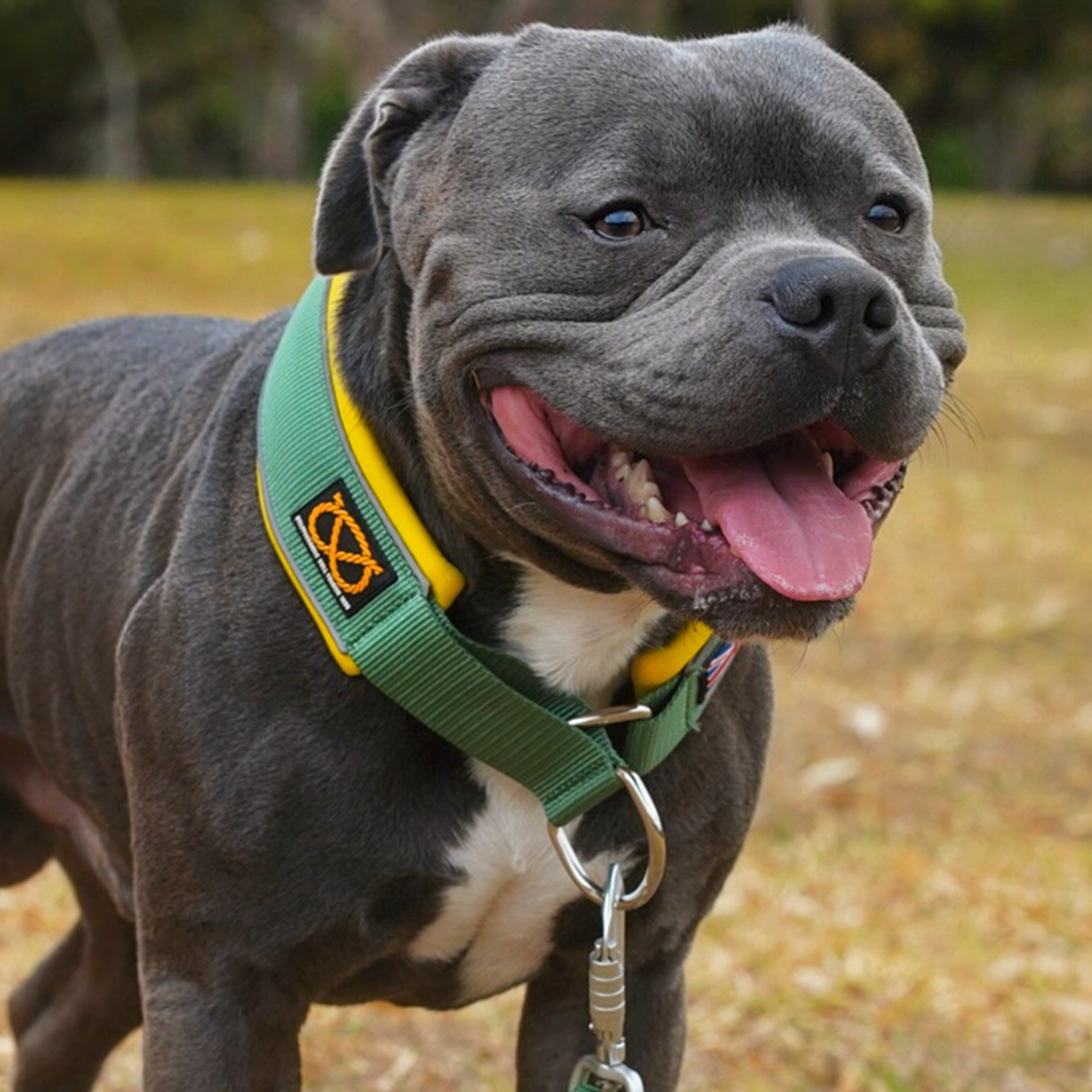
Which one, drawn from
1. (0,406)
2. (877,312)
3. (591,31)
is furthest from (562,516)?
(0,406)

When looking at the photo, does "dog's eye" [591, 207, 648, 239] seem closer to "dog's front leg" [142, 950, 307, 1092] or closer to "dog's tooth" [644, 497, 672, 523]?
"dog's tooth" [644, 497, 672, 523]

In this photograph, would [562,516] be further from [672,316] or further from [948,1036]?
[948,1036]

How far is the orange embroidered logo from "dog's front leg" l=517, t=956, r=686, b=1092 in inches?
27.3

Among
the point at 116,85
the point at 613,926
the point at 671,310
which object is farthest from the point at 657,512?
the point at 116,85

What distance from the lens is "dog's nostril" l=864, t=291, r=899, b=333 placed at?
250 centimetres

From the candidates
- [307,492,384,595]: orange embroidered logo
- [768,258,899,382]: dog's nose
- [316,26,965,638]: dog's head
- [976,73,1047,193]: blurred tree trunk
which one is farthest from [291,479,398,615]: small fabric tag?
[976,73,1047,193]: blurred tree trunk

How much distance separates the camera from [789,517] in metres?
2.62

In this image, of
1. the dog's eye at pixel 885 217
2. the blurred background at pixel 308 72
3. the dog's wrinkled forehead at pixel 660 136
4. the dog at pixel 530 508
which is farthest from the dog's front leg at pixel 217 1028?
the blurred background at pixel 308 72

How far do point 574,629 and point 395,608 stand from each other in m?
0.29

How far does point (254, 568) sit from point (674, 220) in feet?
2.48

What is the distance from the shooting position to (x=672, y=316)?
2.58 m

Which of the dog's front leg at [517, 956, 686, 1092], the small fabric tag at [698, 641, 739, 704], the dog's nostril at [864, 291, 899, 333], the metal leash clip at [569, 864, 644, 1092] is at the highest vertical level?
the dog's nostril at [864, 291, 899, 333]

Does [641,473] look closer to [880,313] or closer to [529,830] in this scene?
[880,313]

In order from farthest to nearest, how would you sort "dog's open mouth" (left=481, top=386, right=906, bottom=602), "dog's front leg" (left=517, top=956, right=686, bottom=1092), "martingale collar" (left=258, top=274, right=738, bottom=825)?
"dog's front leg" (left=517, top=956, right=686, bottom=1092), "martingale collar" (left=258, top=274, right=738, bottom=825), "dog's open mouth" (left=481, top=386, right=906, bottom=602)
